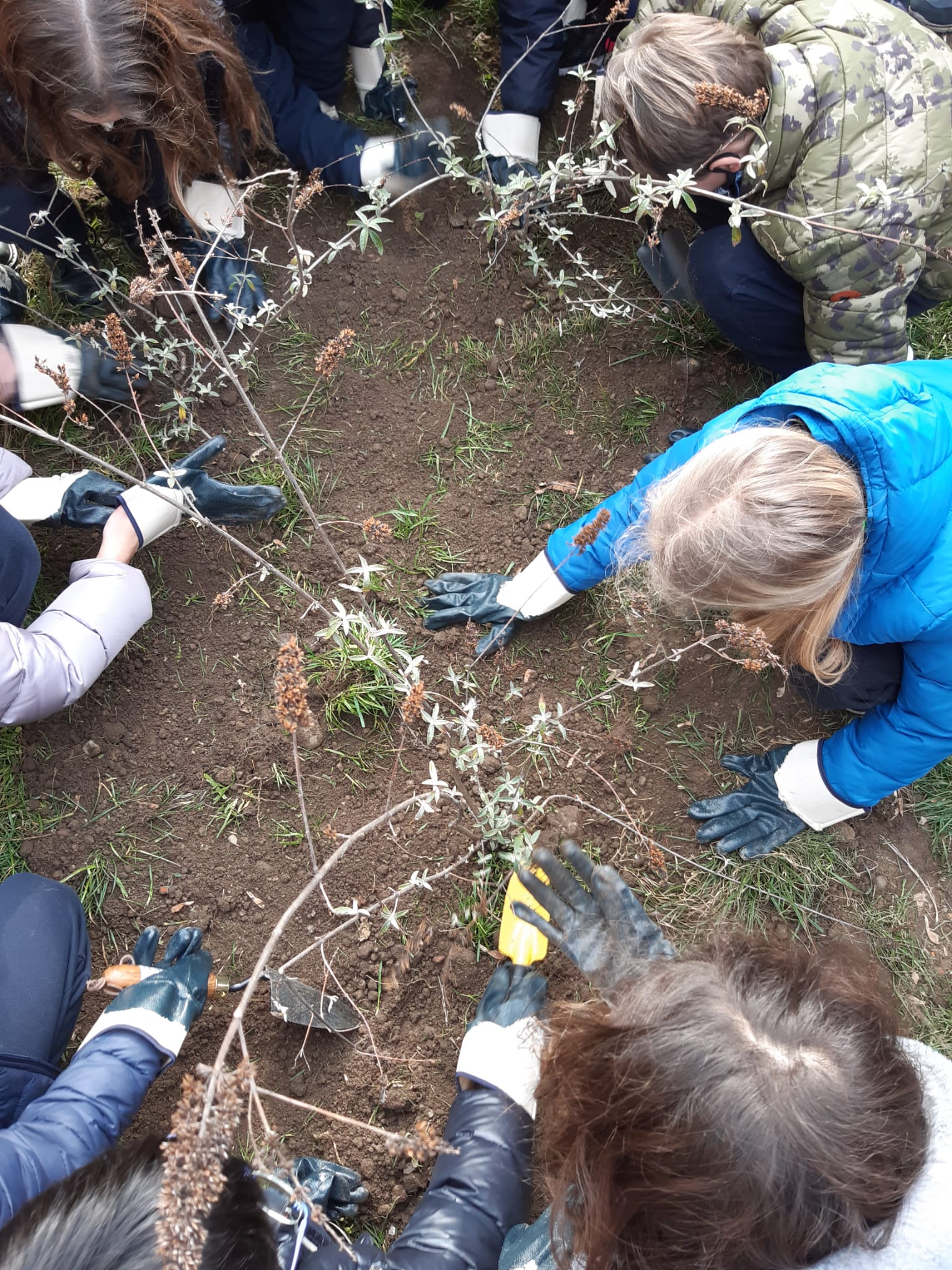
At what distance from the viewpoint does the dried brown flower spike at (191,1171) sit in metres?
0.82

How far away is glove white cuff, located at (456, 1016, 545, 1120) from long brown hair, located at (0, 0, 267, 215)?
79.2 inches

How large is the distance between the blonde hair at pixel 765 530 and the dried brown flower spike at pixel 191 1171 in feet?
3.49

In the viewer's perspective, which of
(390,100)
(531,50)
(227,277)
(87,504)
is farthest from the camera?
(390,100)

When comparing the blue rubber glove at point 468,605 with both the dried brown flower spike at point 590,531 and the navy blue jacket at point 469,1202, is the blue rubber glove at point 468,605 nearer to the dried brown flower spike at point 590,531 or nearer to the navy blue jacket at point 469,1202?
the dried brown flower spike at point 590,531

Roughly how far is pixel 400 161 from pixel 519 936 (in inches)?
83.5

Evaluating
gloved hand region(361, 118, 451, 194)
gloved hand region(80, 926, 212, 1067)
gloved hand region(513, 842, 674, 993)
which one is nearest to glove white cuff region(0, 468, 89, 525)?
gloved hand region(80, 926, 212, 1067)

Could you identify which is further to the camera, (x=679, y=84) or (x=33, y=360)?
(x=33, y=360)

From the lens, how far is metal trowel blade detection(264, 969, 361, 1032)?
6.03ft

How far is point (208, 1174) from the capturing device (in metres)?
0.84

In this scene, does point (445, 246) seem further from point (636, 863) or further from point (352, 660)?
point (636, 863)

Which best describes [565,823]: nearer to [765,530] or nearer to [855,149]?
[765,530]

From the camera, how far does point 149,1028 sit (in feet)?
5.73

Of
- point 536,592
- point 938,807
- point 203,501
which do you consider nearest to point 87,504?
point 203,501

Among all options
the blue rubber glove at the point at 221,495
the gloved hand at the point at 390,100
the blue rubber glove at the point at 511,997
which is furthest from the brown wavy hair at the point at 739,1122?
the gloved hand at the point at 390,100
